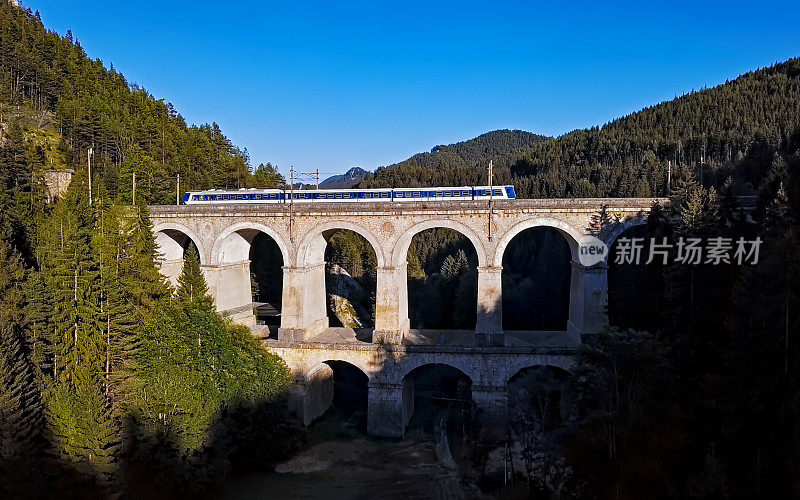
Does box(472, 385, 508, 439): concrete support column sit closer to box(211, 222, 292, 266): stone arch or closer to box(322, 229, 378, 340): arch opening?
box(322, 229, 378, 340): arch opening

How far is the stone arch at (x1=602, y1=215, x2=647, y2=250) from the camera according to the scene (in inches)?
1148

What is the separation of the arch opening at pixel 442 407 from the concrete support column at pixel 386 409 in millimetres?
732

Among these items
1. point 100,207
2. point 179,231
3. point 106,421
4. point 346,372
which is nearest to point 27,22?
point 179,231

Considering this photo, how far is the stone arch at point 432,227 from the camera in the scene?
30047mm

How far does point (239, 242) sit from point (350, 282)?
18698 mm

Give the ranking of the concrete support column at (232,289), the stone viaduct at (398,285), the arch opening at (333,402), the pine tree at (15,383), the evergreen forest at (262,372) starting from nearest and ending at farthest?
the evergreen forest at (262,372), the pine tree at (15,383), the stone viaduct at (398,285), the arch opening at (333,402), the concrete support column at (232,289)

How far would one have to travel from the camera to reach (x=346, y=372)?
40.5 meters

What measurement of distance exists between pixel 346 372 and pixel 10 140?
33.4 m

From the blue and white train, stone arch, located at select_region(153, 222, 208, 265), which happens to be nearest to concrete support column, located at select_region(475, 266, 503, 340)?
the blue and white train

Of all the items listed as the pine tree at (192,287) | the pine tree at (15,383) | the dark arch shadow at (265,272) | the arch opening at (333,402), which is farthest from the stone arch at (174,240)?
the arch opening at (333,402)

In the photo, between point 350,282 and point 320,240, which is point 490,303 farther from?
point 350,282

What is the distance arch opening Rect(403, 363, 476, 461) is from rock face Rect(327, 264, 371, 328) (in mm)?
8468

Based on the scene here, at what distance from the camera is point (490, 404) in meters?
28.9

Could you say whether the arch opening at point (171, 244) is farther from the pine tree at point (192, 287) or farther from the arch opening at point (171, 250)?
the pine tree at point (192, 287)
